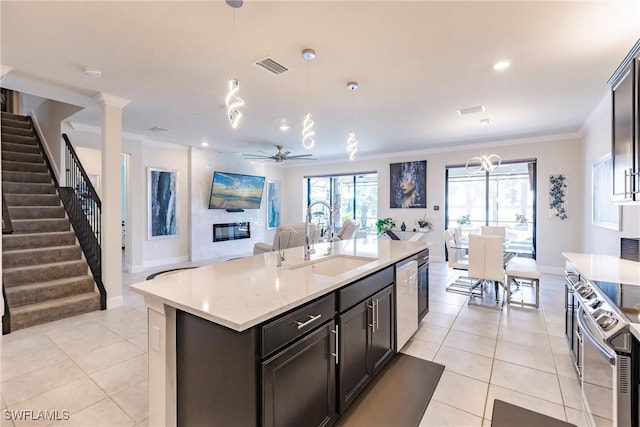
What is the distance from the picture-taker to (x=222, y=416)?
139 cm

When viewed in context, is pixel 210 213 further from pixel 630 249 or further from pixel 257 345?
pixel 630 249

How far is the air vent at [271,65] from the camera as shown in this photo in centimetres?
287

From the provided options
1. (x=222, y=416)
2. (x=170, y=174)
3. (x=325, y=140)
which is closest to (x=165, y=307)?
(x=222, y=416)

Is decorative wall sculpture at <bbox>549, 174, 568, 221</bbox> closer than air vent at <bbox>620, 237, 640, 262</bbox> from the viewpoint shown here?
No

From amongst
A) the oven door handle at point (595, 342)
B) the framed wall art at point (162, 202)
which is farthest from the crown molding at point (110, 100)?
the oven door handle at point (595, 342)

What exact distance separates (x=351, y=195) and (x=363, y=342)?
7.36 meters

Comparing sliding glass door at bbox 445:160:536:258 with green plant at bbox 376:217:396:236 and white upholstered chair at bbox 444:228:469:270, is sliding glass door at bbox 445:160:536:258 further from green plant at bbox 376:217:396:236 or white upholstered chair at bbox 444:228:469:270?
white upholstered chair at bbox 444:228:469:270

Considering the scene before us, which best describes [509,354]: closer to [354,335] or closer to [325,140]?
[354,335]

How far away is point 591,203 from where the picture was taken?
502cm

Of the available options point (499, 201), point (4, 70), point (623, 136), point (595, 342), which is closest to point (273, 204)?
point (499, 201)

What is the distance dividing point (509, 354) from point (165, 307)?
3.03 m

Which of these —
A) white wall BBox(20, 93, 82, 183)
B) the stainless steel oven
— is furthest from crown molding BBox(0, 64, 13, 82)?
the stainless steel oven

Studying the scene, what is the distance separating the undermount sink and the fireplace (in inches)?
225

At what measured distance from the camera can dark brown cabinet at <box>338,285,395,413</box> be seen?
1.84 metres
